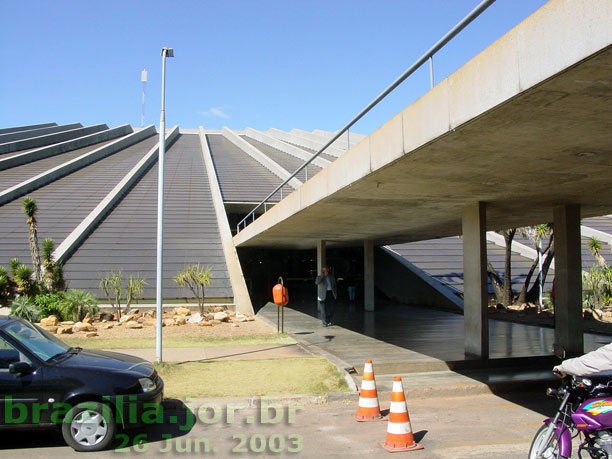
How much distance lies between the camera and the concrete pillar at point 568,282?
10.8 m

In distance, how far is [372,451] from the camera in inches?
232

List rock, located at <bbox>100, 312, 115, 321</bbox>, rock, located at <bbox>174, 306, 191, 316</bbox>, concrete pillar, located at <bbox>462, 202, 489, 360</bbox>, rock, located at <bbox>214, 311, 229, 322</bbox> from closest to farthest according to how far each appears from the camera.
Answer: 1. concrete pillar, located at <bbox>462, 202, 489, 360</bbox>
2. rock, located at <bbox>214, 311, 229, 322</bbox>
3. rock, located at <bbox>100, 312, 115, 321</bbox>
4. rock, located at <bbox>174, 306, 191, 316</bbox>

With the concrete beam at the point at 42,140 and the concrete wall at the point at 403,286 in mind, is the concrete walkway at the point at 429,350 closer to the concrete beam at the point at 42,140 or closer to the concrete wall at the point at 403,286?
the concrete wall at the point at 403,286

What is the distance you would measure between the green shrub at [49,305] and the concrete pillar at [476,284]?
12078 mm

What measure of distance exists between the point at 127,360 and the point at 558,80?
5856 millimetres

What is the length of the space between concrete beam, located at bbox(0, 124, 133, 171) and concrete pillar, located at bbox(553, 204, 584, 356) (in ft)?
123

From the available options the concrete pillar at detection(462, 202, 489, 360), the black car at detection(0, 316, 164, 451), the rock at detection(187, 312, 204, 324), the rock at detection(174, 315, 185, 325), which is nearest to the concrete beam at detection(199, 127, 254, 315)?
the rock at detection(187, 312, 204, 324)

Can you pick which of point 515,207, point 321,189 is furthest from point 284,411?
point 515,207

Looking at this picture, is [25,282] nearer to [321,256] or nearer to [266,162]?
[321,256]

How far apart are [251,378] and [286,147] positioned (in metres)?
43.9

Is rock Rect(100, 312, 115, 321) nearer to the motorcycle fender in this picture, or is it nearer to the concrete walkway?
the concrete walkway

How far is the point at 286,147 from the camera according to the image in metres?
51.9

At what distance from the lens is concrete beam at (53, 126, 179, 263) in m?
22.3

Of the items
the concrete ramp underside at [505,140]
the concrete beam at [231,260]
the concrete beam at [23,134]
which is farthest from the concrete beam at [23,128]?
A: the concrete ramp underside at [505,140]
